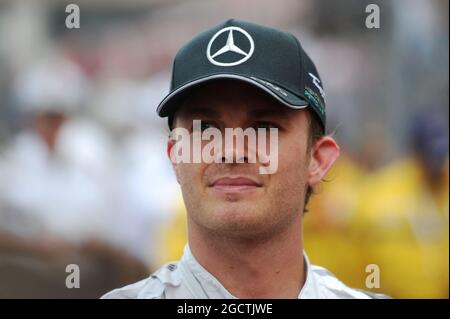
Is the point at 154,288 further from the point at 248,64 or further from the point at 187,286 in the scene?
the point at 248,64

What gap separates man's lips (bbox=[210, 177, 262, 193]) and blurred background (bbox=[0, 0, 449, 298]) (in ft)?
6.49

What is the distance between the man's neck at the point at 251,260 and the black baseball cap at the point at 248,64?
348 mm

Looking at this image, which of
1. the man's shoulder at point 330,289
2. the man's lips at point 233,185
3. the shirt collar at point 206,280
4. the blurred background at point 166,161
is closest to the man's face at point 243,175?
the man's lips at point 233,185

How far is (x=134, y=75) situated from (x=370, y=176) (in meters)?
2.10

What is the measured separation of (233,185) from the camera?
1.92m

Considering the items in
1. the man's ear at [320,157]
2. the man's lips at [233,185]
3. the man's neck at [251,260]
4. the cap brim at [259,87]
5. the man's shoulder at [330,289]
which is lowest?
the man's shoulder at [330,289]

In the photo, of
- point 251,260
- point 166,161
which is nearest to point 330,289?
point 251,260

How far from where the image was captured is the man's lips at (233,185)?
1.91 metres

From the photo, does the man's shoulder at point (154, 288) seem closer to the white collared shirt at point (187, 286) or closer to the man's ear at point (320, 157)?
the white collared shirt at point (187, 286)

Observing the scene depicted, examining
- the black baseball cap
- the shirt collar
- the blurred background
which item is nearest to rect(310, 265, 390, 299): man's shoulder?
the shirt collar

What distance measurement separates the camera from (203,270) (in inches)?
82.2

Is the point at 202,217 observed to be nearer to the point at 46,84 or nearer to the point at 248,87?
the point at 248,87

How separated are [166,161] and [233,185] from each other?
8.01 feet
